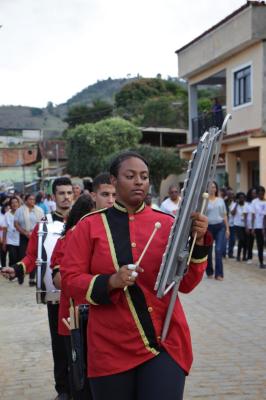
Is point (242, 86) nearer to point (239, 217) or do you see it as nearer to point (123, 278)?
point (239, 217)

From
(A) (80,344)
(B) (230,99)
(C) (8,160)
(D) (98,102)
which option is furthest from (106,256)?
(D) (98,102)

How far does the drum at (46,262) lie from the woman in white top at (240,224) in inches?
412

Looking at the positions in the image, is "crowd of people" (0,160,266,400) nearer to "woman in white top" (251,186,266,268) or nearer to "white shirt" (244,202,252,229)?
"woman in white top" (251,186,266,268)

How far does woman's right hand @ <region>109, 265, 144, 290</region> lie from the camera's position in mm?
3133

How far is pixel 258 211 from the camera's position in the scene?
48.7 feet

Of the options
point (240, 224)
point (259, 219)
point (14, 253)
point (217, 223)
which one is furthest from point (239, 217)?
point (14, 253)

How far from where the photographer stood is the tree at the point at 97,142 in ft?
141

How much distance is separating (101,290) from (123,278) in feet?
0.63

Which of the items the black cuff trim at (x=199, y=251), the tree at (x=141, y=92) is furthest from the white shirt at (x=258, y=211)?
the tree at (x=141, y=92)

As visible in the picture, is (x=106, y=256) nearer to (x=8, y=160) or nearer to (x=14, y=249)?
(x=14, y=249)

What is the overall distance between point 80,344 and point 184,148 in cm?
2753

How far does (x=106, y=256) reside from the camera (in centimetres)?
344

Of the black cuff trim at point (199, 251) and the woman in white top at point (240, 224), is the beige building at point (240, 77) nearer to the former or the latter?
the woman in white top at point (240, 224)

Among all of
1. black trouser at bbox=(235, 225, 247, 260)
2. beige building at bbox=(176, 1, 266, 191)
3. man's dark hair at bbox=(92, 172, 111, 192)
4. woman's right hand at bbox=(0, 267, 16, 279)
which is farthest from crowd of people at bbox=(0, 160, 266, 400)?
beige building at bbox=(176, 1, 266, 191)
